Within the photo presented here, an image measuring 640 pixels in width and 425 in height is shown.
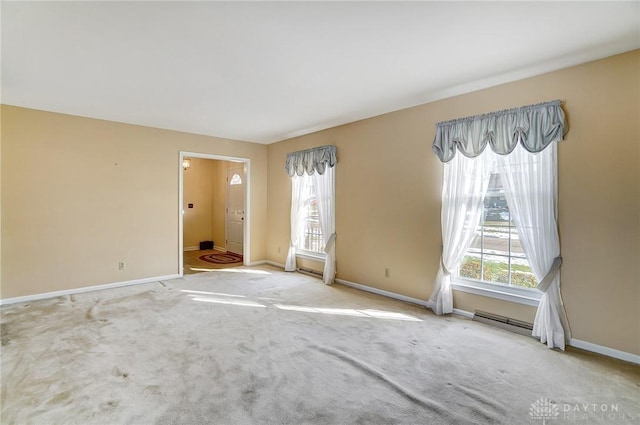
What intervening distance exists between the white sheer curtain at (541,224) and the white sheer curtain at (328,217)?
8.51 ft

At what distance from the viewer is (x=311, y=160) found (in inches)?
204

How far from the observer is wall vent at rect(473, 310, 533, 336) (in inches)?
117

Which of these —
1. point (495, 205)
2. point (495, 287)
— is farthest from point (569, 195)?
point (495, 287)

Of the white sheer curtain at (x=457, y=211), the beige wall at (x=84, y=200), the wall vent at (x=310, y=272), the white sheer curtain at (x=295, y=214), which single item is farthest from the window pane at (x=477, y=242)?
the beige wall at (x=84, y=200)

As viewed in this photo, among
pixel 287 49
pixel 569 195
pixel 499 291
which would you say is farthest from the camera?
pixel 499 291

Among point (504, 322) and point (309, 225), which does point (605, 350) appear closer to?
point (504, 322)

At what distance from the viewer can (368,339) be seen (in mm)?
2852

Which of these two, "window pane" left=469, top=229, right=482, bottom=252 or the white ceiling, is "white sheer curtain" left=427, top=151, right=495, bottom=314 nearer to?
"window pane" left=469, top=229, right=482, bottom=252

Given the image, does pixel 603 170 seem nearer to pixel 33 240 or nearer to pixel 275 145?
pixel 275 145

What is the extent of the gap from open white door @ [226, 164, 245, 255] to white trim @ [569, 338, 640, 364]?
20.1 feet

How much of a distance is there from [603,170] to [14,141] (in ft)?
21.8

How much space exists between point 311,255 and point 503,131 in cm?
361

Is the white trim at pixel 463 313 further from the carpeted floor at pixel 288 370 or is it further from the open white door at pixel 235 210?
the open white door at pixel 235 210

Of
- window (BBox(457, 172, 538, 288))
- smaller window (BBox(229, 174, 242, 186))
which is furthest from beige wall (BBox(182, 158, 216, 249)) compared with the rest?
window (BBox(457, 172, 538, 288))
